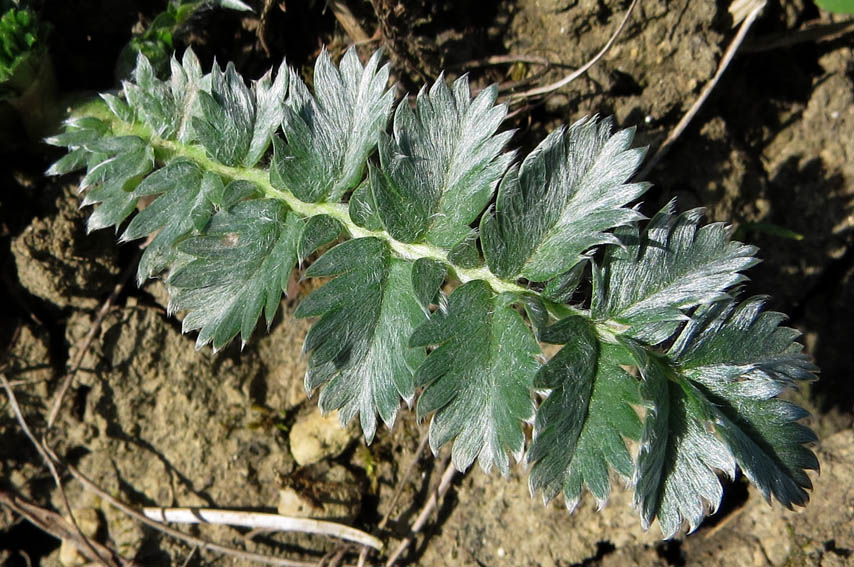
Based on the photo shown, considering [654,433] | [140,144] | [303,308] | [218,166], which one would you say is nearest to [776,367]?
[654,433]

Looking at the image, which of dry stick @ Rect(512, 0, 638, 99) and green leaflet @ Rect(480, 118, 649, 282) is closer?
green leaflet @ Rect(480, 118, 649, 282)

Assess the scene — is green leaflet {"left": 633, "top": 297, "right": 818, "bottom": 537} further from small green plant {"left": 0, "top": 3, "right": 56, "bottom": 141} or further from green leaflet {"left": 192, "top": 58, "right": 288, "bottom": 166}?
small green plant {"left": 0, "top": 3, "right": 56, "bottom": 141}

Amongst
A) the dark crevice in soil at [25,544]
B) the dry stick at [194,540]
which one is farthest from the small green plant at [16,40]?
the dark crevice in soil at [25,544]

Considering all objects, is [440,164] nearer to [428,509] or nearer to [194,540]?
[428,509]

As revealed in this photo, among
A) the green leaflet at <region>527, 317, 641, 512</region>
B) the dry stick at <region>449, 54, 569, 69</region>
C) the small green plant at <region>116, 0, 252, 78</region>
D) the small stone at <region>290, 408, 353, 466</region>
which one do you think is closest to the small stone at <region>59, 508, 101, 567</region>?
the small stone at <region>290, 408, 353, 466</region>

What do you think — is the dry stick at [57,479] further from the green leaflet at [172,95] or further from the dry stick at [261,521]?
the green leaflet at [172,95]
